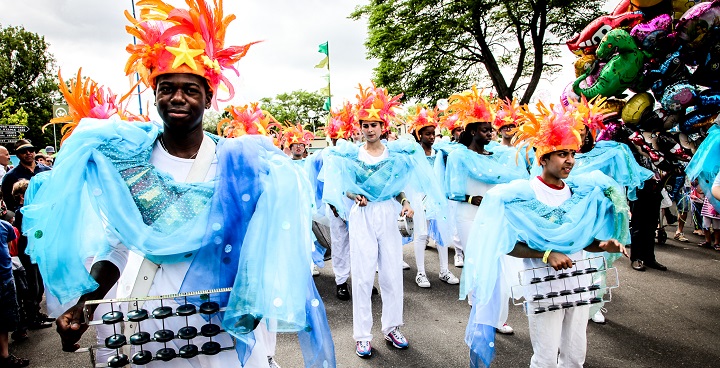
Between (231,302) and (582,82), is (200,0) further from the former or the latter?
(582,82)

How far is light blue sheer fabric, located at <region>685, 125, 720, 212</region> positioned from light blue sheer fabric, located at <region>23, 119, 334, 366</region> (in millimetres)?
3928

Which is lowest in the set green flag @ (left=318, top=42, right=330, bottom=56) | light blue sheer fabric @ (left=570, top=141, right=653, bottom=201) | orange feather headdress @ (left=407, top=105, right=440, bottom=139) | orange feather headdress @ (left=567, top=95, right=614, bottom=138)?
light blue sheer fabric @ (left=570, top=141, right=653, bottom=201)

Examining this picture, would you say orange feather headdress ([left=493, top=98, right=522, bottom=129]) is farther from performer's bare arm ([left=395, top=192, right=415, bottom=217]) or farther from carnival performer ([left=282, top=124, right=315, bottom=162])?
carnival performer ([left=282, top=124, right=315, bottom=162])

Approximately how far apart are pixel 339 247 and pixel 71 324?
15.6 ft

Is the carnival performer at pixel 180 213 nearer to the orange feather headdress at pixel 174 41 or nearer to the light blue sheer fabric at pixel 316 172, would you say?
the orange feather headdress at pixel 174 41

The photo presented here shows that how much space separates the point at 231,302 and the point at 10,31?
40554 millimetres

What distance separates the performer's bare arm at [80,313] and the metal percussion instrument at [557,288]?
2257 mm

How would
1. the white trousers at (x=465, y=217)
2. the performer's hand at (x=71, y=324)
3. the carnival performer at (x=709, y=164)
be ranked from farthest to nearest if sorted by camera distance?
the white trousers at (x=465, y=217) < the carnival performer at (x=709, y=164) < the performer's hand at (x=71, y=324)

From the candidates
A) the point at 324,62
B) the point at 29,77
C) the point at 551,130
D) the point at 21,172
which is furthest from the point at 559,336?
the point at 29,77

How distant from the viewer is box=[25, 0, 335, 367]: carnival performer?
1.60 m

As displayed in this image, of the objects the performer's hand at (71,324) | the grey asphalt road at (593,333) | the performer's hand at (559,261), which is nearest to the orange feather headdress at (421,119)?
the grey asphalt road at (593,333)

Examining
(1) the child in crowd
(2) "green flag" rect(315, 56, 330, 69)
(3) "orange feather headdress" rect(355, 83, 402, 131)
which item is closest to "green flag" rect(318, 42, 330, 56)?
(2) "green flag" rect(315, 56, 330, 69)

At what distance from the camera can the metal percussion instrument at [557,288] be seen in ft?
9.50

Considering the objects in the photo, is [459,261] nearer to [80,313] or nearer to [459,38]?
[80,313]
